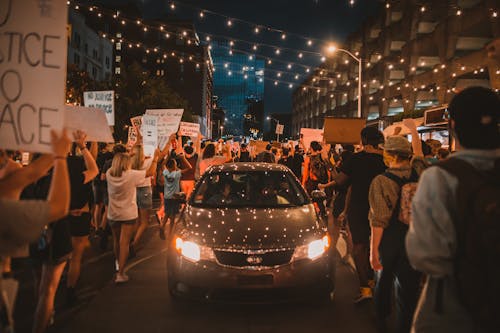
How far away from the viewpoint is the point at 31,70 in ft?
9.28

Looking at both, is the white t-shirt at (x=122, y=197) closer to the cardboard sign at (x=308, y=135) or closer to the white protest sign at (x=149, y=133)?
the white protest sign at (x=149, y=133)

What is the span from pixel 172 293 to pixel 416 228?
3.69 metres

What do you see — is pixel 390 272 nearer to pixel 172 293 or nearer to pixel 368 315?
pixel 368 315

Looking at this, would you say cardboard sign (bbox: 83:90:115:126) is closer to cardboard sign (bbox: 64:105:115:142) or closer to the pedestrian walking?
cardboard sign (bbox: 64:105:115:142)

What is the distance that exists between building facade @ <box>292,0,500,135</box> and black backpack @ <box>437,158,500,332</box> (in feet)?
68.9

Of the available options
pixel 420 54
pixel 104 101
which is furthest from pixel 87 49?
pixel 104 101

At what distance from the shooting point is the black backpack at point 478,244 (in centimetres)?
186

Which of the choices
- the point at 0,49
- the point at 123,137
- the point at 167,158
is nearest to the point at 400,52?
the point at 123,137

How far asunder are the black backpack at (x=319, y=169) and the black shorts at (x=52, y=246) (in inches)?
279

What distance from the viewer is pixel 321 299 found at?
18.1 ft

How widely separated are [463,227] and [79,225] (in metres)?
4.47

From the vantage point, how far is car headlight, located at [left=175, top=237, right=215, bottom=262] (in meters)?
4.97

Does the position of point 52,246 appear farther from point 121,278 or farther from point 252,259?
point 121,278

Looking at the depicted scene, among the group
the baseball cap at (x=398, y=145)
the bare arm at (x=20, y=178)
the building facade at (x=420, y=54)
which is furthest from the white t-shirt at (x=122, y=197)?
the building facade at (x=420, y=54)
